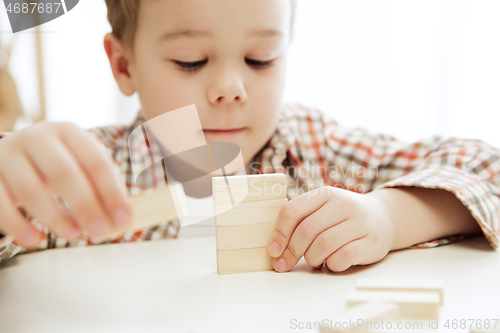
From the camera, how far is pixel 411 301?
31 cm

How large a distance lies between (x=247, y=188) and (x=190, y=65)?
0.90 ft

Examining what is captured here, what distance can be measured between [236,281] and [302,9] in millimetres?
1029

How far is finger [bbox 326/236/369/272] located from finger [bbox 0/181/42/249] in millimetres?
277

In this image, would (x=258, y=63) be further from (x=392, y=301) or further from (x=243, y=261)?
(x=392, y=301)

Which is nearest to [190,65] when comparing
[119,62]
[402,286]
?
[119,62]

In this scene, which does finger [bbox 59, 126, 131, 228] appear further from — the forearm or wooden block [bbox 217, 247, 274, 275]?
the forearm

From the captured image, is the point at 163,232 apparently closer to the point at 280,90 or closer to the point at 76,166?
the point at 280,90

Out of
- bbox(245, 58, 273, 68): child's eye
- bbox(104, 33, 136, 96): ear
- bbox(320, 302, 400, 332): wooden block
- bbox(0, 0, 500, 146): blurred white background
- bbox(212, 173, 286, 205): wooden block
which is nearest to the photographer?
bbox(320, 302, 400, 332): wooden block

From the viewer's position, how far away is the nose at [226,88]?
597mm

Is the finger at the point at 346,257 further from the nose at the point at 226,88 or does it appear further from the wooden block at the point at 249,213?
the nose at the point at 226,88

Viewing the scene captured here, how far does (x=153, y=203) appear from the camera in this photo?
349 millimetres

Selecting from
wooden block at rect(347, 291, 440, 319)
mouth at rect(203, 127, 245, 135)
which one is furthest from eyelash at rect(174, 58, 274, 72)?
wooden block at rect(347, 291, 440, 319)

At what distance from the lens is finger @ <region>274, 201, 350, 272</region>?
436mm

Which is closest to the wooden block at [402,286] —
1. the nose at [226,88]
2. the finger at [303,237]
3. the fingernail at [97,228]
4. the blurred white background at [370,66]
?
the finger at [303,237]
